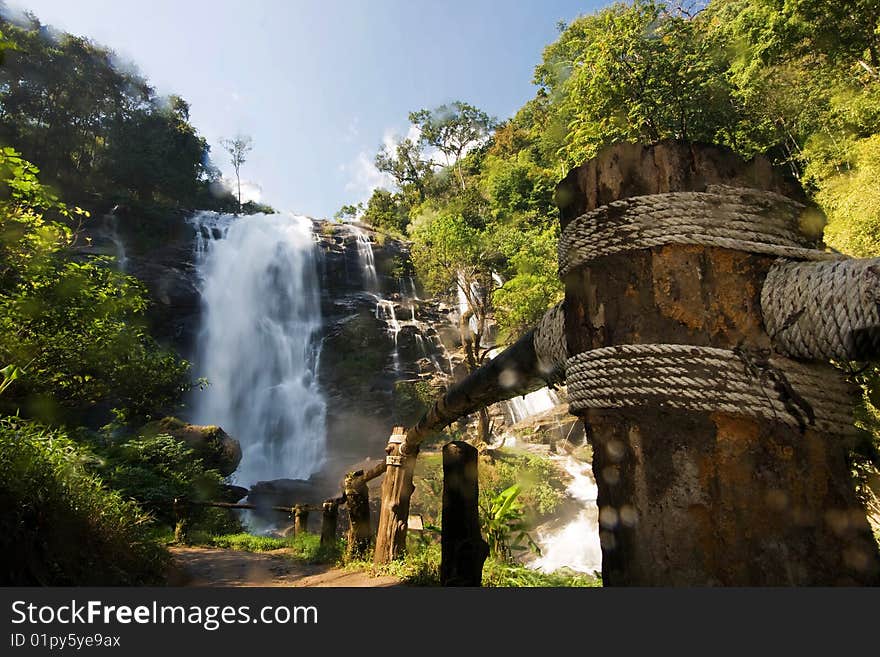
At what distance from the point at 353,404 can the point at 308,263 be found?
957cm

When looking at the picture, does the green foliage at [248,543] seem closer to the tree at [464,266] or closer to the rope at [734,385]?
the tree at [464,266]

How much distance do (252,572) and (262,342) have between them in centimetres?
1810

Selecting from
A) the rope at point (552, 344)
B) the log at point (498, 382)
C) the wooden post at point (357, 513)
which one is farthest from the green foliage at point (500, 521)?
the rope at point (552, 344)

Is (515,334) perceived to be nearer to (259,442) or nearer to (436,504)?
(436,504)

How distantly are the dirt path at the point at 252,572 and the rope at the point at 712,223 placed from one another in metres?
4.40

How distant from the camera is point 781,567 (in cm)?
63

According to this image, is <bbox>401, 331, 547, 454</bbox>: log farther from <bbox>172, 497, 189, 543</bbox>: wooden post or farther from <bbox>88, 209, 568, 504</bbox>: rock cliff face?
<bbox>88, 209, 568, 504</bbox>: rock cliff face

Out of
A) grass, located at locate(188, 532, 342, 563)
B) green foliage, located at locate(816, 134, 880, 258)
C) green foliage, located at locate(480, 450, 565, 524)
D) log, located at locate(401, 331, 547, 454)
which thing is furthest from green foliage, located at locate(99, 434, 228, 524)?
green foliage, located at locate(816, 134, 880, 258)

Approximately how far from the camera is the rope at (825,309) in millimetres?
621

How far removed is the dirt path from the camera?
16.5 ft

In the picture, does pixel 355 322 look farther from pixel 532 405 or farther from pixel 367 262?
pixel 532 405

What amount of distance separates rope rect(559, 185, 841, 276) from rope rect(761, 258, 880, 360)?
0.26ft

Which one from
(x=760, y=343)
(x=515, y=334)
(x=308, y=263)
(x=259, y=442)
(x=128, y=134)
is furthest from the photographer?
(x=128, y=134)

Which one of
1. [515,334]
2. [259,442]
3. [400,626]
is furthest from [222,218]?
[400,626]
